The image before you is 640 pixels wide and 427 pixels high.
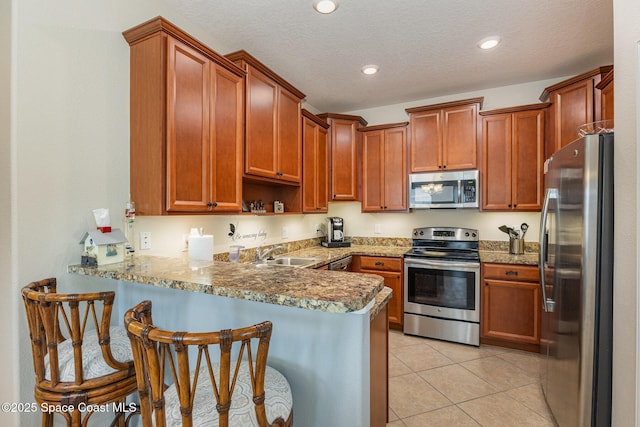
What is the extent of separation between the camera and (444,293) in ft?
10.0

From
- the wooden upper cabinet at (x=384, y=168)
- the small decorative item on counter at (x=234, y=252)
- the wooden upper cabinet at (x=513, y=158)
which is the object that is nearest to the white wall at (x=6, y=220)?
the small decorative item on counter at (x=234, y=252)

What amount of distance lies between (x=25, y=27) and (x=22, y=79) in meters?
0.25

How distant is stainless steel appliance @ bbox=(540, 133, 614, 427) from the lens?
1.33 meters

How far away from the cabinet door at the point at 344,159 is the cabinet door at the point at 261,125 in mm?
1256

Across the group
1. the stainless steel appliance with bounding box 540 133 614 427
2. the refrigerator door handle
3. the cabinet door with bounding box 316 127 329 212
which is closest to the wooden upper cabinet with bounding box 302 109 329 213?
the cabinet door with bounding box 316 127 329 212

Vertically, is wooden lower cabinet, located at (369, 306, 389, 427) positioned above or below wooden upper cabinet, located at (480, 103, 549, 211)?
below

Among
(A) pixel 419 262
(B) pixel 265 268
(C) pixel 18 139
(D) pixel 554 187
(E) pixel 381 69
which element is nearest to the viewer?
(C) pixel 18 139

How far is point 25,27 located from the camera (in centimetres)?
137

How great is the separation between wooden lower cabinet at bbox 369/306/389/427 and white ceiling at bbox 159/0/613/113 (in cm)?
197

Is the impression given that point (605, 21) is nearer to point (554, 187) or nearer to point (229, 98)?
point (554, 187)

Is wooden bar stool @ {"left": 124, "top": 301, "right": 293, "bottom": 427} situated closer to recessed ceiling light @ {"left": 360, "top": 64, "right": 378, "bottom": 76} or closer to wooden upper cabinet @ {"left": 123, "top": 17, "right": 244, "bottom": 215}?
wooden upper cabinet @ {"left": 123, "top": 17, "right": 244, "bottom": 215}

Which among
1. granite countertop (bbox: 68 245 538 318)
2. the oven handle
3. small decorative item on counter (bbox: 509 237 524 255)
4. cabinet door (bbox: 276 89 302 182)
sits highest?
cabinet door (bbox: 276 89 302 182)

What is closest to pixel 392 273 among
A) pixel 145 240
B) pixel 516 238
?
pixel 516 238

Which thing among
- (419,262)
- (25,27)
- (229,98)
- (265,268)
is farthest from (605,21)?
(25,27)
